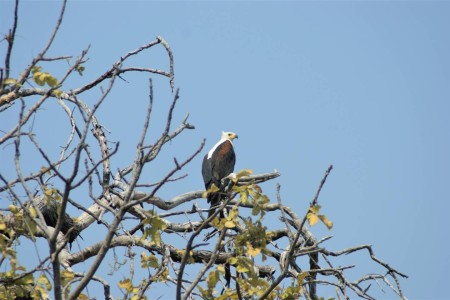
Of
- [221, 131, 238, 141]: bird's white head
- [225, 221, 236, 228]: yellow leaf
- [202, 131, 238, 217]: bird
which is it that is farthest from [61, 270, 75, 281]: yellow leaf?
[221, 131, 238, 141]: bird's white head

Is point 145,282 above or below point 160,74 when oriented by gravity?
below

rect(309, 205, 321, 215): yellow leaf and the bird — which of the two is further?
the bird

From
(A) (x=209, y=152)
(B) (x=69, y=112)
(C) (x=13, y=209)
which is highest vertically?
(A) (x=209, y=152)

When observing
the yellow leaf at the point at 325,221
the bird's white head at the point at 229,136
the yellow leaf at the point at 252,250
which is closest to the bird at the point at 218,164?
the bird's white head at the point at 229,136

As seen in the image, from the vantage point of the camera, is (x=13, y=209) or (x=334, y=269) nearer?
(x=13, y=209)

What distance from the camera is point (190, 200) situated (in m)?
6.91

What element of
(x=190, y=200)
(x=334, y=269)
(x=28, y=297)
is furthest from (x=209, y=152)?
(x=28, y=297)

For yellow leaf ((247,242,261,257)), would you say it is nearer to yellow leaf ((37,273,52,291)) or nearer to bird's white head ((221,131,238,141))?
yellow leaf ((37,273,52,291))

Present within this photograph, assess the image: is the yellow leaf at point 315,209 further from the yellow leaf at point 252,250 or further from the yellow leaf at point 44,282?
the yellow leaf at point 44,282

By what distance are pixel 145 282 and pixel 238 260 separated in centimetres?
77

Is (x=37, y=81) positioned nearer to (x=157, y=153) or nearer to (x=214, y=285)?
(x=157, y=153)

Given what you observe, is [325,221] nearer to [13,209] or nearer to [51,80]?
[51,80]

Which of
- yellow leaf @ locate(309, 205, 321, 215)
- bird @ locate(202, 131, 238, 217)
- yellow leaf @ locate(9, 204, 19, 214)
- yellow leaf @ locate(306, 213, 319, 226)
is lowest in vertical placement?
yellow leaf @ locate(306, 213, 319, 226)

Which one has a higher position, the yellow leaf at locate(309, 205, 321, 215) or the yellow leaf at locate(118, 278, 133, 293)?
the yellow leaf at locate(309, 205, 321, 215)
